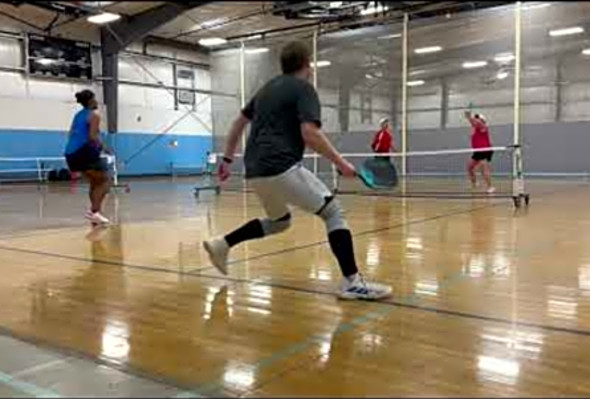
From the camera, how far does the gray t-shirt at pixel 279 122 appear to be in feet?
10.8

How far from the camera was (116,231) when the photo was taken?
711 cm

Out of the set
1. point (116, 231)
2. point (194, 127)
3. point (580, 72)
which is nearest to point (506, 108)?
point (580, 72)

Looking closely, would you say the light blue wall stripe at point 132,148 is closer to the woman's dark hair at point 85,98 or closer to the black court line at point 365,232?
the woman's dark hair at point 85,98

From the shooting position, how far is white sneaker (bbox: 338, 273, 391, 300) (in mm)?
3641

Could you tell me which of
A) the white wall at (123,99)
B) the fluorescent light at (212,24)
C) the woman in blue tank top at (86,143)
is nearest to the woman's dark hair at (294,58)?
the woman in blue tank top at (86,143)

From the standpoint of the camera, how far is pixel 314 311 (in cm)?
340

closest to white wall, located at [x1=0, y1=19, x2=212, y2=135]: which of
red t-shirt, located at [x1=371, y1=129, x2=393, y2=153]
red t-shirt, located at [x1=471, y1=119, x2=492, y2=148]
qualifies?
red t-shirt, located at [x1=371, y1=129, x2=393, y2=153]

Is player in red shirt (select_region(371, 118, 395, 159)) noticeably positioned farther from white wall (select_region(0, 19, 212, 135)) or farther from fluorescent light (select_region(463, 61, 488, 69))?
white wall (select_region(0, 19, 212, 135))

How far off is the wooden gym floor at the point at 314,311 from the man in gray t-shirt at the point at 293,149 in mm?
372

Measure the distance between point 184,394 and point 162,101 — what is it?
80.1ft

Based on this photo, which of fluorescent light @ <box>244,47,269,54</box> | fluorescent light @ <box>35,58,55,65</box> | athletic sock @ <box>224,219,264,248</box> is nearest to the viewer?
athletic sock @ <box>224,219,264,248</box>

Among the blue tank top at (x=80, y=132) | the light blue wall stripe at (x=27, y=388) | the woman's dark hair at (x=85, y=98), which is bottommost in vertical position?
the light blue wall stripe at (x=27, y=388)

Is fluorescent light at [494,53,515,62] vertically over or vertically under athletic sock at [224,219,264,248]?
over

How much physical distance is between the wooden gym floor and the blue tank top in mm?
1155
